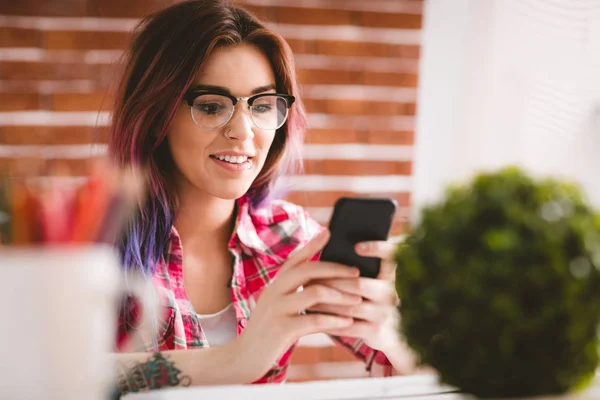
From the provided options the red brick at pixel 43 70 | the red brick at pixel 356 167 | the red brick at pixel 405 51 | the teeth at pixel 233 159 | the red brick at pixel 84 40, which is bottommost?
the red brick at pixel 356 167

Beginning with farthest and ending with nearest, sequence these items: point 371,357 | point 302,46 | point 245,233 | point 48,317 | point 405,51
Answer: point 405,51 < point 302,46 < point 245,233 < point 371,357 < point 48,317

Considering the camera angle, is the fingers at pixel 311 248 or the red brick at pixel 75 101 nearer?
the fingers at pixel 311 248

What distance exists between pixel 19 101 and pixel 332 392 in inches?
80.1

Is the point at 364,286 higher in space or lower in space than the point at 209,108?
lower

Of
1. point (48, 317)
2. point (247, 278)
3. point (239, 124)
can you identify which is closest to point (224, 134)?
point (239, 124)

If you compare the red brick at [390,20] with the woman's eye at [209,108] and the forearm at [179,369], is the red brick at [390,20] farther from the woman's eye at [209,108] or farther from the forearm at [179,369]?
the forearm at [179,369]

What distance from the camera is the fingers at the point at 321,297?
0.81m

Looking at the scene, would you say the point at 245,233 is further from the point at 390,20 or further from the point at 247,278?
the point at 390,20

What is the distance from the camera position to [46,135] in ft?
7.49

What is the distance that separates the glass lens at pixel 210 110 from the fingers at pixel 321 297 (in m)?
0.56

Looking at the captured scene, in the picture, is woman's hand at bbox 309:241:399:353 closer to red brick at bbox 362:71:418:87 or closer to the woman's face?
the woman's face

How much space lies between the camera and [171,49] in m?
1.27

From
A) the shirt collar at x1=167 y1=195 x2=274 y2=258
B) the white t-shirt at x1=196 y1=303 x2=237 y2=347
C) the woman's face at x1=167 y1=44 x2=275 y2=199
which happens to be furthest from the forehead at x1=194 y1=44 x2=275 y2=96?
the white t-shirt at x1=196 y1=303 x2=237 y2=347

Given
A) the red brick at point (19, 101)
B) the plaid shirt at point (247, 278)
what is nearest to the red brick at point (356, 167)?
the plaid shirt at point (247, 278)
